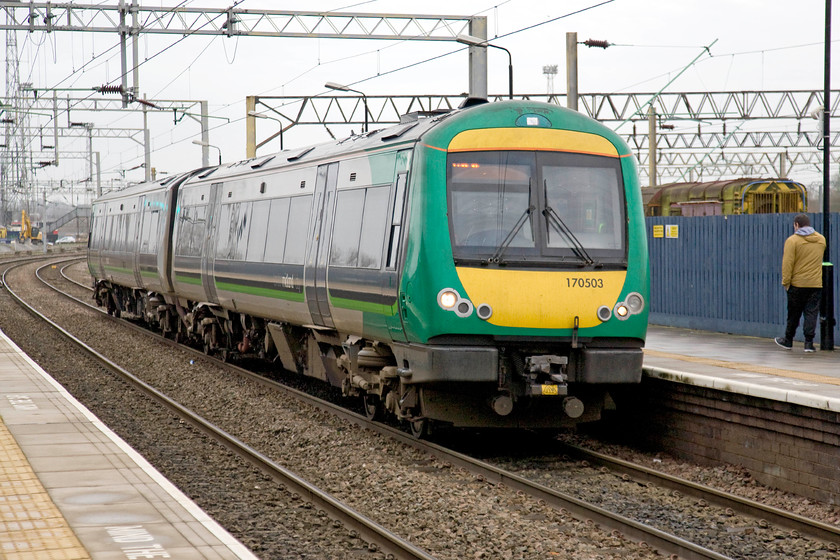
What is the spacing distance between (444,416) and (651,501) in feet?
7.45

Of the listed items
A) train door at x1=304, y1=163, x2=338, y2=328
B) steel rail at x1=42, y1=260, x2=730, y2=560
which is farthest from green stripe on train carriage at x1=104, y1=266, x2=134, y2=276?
steel rail at x1=42, y1=260, x2=730, y2=560

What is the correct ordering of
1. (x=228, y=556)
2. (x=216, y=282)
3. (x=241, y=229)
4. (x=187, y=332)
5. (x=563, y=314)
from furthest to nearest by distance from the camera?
(x=187, y=332) → (x=216, y=282) → (x=241, y=229) → (x=563, y=314) → (x=228, y=556)

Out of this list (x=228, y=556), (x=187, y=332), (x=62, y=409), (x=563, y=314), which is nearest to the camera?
(x=228, y=556)

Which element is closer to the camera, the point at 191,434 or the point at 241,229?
the point at 191,434

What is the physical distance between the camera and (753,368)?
11.9 m

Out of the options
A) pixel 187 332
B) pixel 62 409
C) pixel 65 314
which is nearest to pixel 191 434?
pixel 62 409

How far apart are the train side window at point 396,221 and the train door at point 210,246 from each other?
297 inches

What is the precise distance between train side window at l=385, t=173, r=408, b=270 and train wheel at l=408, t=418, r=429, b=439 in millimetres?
1616

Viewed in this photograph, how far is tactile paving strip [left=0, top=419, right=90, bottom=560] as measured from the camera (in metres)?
6.24

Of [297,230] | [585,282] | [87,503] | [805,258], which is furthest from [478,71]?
[87,503]

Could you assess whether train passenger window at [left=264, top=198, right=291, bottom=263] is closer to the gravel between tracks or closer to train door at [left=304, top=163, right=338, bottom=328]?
train door at [left=304, top=163, right=338, bottom=328]

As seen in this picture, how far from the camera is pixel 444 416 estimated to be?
1016cm

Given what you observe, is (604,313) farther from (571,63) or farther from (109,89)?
(109,89)

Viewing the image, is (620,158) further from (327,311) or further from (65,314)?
(65,314)
